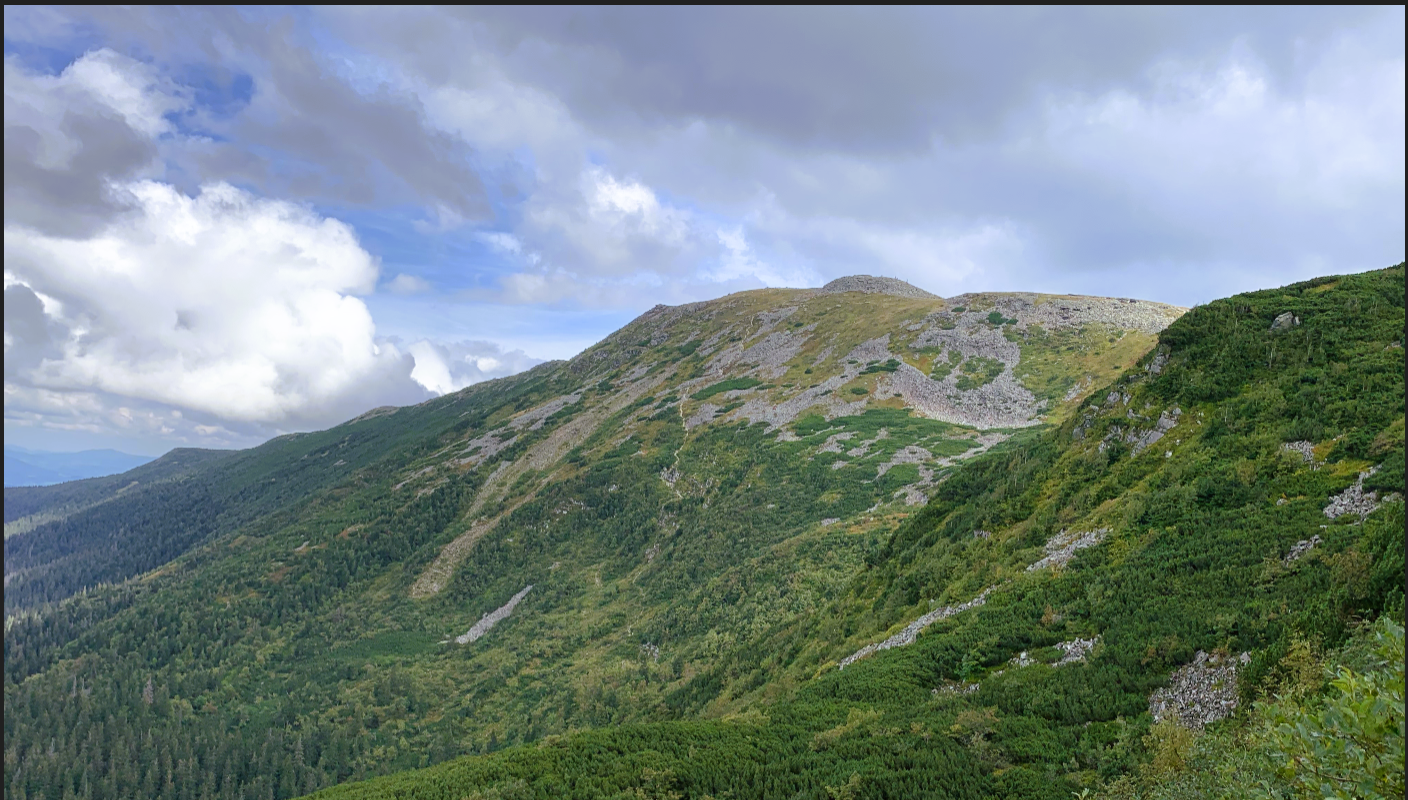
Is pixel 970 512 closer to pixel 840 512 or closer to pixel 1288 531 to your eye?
pixel 1288 531

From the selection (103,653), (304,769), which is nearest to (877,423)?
(304,769)

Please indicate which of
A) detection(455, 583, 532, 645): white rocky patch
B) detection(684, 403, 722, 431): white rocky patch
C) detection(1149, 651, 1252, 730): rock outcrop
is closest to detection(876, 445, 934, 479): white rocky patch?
detection(684, 403, 722, 431): white rocky patch

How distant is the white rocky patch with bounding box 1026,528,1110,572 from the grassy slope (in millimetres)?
594

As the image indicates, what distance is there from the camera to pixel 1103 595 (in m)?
21.7

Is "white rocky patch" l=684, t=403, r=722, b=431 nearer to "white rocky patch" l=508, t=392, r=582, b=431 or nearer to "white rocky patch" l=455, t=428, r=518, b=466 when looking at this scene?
"white rocky patch" l=508, t=392, r=582, b=431

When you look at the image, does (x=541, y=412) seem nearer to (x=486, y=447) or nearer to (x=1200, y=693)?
(x=486, y=447)

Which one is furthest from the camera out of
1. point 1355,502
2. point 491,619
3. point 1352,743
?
point 491,619

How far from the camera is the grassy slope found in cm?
1675

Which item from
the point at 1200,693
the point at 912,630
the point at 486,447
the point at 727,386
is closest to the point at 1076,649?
the point at 1200,693

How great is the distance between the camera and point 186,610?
374 ft

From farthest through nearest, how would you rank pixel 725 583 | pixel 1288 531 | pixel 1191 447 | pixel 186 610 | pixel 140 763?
pixel 186 610 < pixel 140 763 < pixel 725 583 < pixel 1191 447 < pixel 1288 531

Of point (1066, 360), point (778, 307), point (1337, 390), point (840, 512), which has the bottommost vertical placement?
point (840, 512)

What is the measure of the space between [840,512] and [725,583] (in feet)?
37.4

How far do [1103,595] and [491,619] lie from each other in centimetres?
7007
